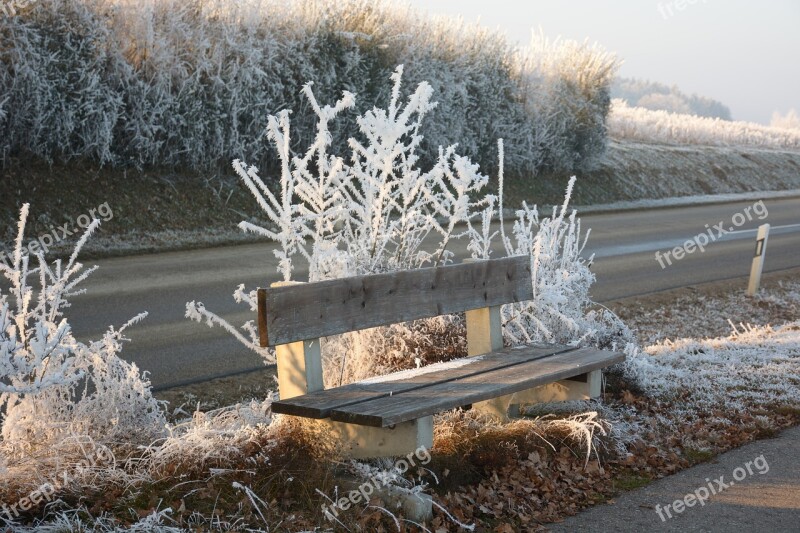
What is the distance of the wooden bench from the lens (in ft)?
14.5

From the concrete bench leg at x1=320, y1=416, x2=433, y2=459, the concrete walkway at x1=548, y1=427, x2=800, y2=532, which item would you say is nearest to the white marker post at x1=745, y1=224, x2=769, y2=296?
the concrete walkway at x1=548, y1=427, x2=800, y2=532

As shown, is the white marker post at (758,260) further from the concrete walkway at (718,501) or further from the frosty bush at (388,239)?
the concrete walkway at (718,501)

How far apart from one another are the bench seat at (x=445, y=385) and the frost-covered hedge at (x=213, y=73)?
36.4 feet

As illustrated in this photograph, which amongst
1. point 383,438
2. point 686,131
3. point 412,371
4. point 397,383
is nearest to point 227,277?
point 412,371

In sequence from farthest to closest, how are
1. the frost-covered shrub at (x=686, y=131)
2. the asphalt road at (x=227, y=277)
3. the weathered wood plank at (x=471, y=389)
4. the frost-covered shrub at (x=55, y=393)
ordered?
1. the frost-covered shrub at (x=686, y=131)
2. the asphalt road at (x=227, y=277)
3. the frost-covered shrub at (x=55, y=393)
4. the weathered wood plank at (x=471, y=389)

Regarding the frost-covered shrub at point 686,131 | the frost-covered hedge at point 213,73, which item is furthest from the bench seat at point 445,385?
the frost-covered shrub at point 686,131

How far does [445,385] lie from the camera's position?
488 centimetres

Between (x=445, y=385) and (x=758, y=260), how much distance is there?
9119mm

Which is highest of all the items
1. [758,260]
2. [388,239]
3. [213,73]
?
[213,73]

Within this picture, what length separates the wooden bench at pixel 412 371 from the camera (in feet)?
14.5

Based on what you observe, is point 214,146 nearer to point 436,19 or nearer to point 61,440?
point 436,19

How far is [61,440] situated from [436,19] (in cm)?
1863

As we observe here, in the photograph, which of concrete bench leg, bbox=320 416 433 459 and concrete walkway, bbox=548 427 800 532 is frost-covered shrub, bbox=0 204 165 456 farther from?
concrete walkway, bbox=548 427 800 532

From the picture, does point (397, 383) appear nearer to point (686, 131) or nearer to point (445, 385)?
point (445, 385)
